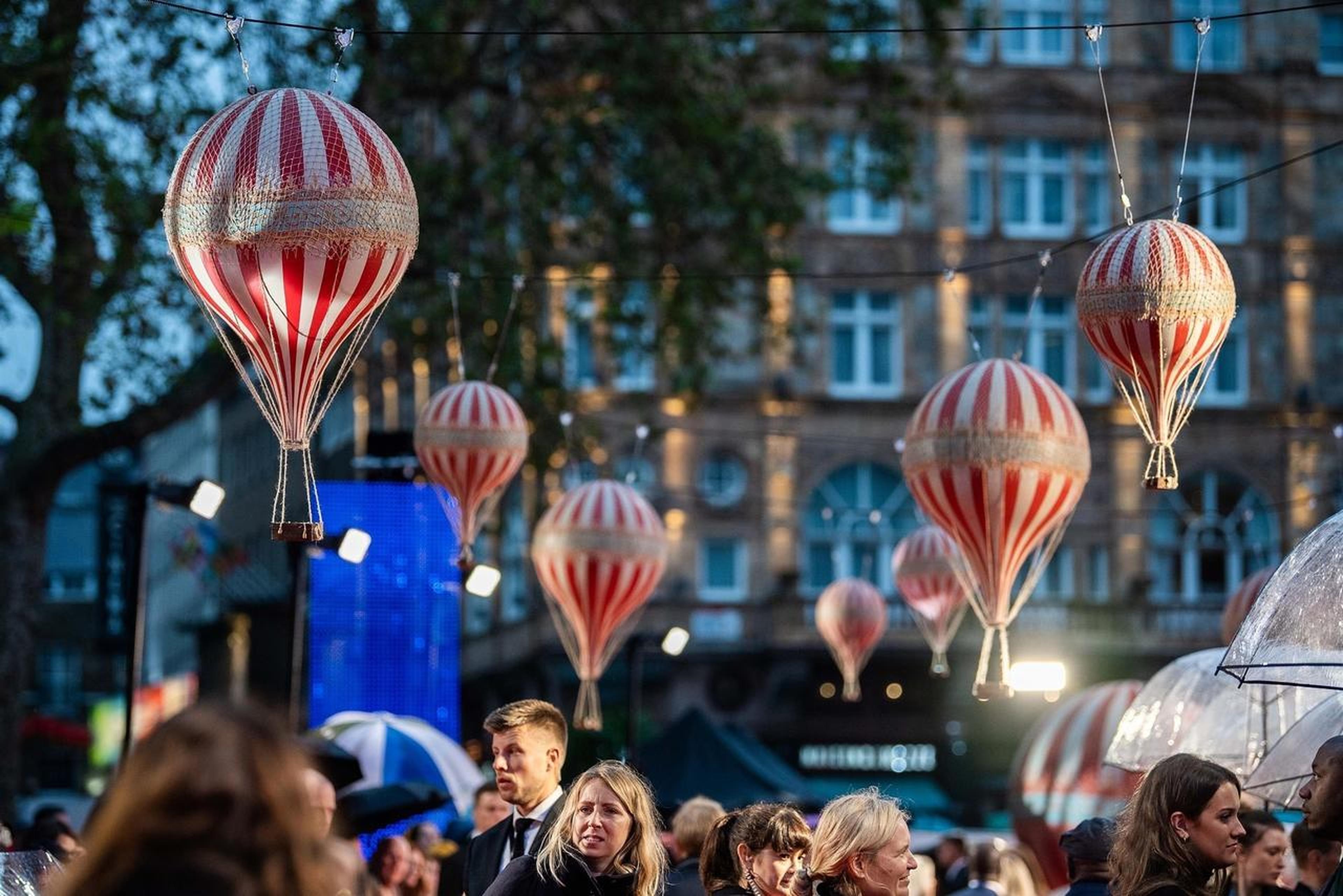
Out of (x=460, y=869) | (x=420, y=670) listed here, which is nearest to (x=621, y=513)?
(x=420, y=670)

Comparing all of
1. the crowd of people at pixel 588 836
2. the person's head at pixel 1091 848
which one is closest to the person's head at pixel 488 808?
the crowd of people at pixel 588 836

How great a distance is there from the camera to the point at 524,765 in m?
7.91

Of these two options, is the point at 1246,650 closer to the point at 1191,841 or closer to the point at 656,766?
the point at 1191,841

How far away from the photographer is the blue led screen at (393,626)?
22203 millimetres

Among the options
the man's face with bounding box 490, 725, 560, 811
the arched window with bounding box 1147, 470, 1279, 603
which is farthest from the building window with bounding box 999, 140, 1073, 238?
the man's face with bounding box 490, 725, 560, 811

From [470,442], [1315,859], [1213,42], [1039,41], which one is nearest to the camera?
[1315,859]

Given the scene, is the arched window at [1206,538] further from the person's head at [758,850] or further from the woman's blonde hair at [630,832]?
the woman's blonde hair at [630,832]

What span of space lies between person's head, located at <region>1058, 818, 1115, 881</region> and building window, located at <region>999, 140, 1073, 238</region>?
35395 millimetres

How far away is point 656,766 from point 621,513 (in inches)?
189

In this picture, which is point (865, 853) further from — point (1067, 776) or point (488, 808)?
point (1067, 776)

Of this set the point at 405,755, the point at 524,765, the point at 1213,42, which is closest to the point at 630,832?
the point at 524,765

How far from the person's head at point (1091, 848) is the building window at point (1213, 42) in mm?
36326

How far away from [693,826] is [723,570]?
32376 millimetres

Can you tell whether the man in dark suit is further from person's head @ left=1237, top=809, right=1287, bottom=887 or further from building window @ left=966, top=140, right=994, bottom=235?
building window @ left=966, top=140, right=994, bottom=235
